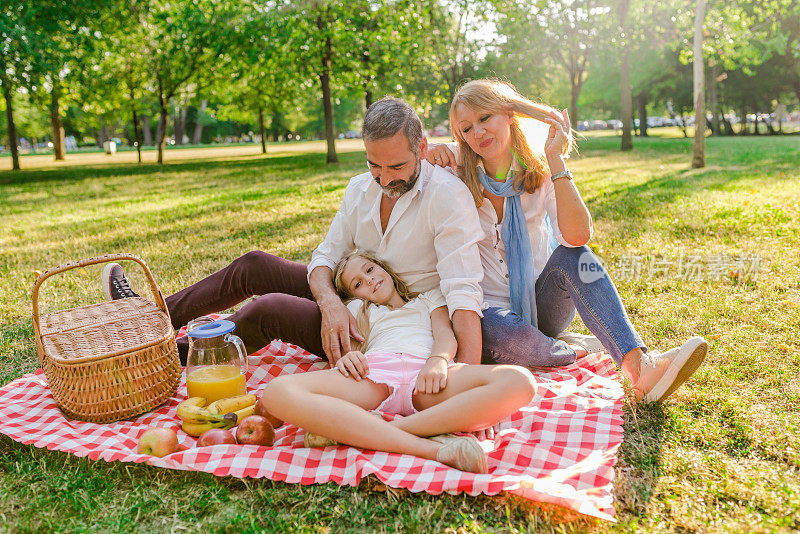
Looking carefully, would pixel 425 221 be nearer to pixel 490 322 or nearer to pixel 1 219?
pixel 490 322

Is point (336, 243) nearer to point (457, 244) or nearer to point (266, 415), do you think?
point (457, 244)

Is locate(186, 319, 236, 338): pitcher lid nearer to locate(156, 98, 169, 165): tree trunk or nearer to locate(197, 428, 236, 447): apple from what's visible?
locate(197, 428, 236, 447): apple

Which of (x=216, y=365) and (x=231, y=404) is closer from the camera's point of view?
(x=231, y=404)

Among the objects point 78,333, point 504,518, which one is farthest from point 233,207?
point 504,518

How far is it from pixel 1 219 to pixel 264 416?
857 centimetres

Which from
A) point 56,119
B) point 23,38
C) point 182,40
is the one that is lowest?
point 56,119

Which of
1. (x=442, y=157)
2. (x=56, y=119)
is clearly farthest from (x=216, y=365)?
(x=56, y=119)

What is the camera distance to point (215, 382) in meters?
2.85

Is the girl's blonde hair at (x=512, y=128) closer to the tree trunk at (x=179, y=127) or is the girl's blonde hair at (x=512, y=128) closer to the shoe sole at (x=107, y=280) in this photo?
the shoe sole at (x=107, y=280)

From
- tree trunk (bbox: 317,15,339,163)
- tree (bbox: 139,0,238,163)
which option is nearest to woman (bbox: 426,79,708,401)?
tree trunk (bbox: 317,15,339,163)

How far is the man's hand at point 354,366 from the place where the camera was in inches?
101

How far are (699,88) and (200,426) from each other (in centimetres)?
1181

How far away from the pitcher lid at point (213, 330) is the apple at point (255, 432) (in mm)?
417

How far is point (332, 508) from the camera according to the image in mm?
2096
